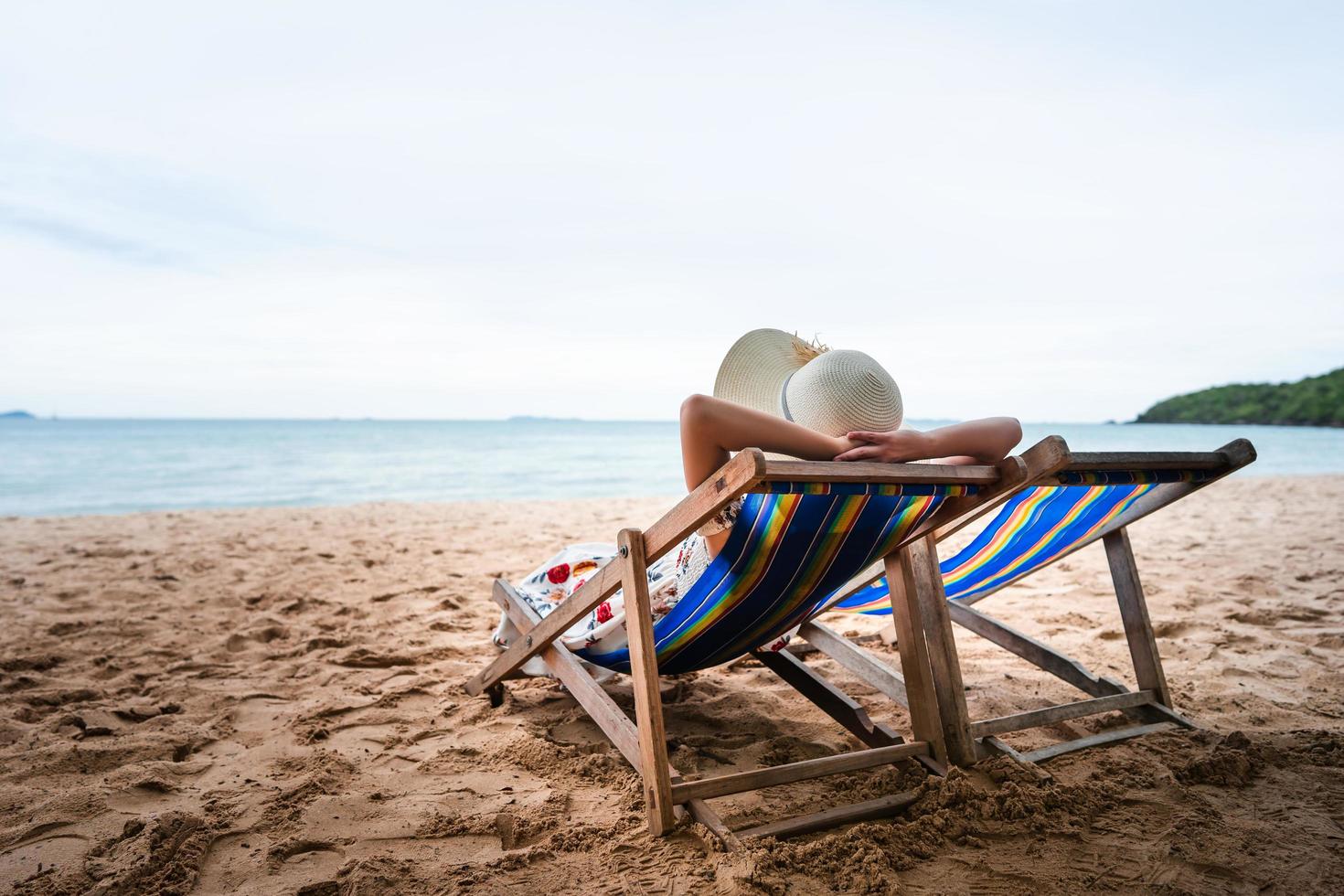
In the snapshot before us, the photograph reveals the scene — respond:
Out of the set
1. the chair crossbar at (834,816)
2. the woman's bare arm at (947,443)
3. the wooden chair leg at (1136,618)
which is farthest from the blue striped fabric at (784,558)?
the wooden chair leg at (1136,618)

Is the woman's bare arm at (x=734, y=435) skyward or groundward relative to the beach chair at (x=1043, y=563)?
skyward

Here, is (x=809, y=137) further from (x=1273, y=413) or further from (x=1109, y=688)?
(x=1273, y=413)

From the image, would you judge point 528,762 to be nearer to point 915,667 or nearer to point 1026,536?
point 915,667

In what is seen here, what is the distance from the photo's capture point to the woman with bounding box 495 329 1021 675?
1671 mm

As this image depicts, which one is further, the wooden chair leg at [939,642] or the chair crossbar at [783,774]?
the wooden chair leg at [939,642]

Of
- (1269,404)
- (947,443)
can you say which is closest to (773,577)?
(947,443)

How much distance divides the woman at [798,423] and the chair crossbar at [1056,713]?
823 mm

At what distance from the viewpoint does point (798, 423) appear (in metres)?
1.80

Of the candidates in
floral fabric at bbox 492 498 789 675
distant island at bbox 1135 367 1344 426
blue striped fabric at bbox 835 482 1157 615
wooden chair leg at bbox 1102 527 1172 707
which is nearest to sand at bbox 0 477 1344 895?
wooden chair leg at bbox 1102 527 1172 707

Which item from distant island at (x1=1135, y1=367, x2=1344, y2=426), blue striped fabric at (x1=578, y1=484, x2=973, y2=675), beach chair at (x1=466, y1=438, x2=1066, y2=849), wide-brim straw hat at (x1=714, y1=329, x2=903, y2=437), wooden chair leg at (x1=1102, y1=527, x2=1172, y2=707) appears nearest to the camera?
beach chair at (x1=466, y1=438, x2=1066, y2=849)

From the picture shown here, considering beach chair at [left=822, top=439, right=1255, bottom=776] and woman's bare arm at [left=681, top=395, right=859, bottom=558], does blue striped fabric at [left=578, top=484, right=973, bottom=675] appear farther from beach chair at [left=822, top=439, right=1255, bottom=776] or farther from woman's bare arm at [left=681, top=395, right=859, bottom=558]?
beach chair at [left=822, top=439, right=1255, bottom=776]

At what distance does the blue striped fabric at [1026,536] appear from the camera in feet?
7.12

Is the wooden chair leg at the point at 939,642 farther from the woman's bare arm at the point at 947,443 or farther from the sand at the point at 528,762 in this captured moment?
the woman's bare arm at the point at 947,443

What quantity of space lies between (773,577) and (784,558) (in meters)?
0.08
